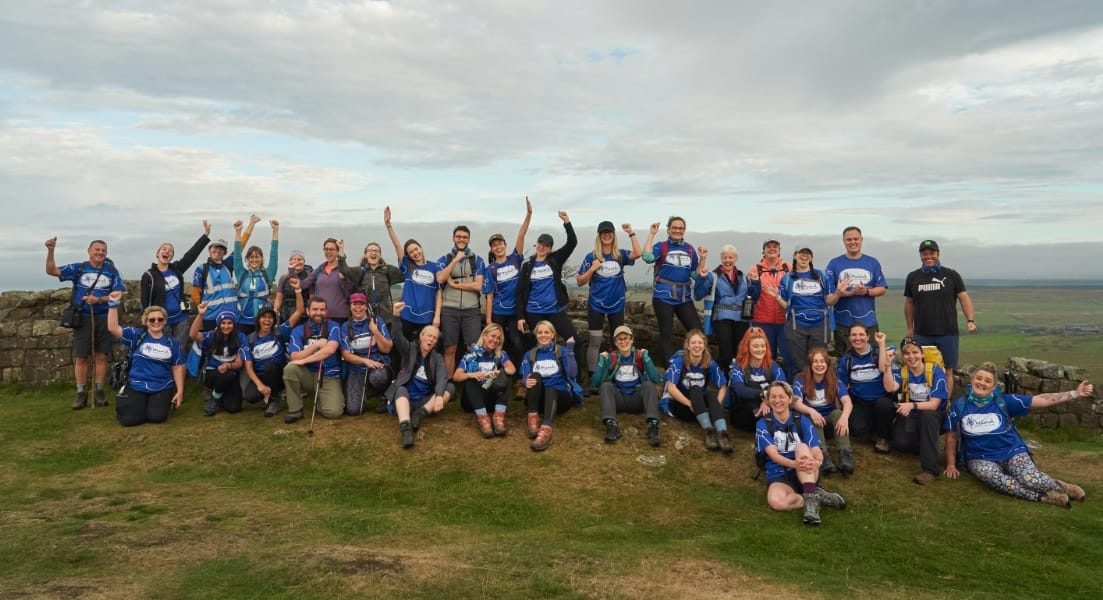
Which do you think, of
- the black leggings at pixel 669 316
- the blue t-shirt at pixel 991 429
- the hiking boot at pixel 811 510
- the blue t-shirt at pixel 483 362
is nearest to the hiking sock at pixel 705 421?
the black leggings at pixel 669 316

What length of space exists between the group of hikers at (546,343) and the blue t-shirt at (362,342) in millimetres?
23

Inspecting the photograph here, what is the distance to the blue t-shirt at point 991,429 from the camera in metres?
7.47

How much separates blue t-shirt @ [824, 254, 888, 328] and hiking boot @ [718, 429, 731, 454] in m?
2.80

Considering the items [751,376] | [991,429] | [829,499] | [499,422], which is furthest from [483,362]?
[991,429]

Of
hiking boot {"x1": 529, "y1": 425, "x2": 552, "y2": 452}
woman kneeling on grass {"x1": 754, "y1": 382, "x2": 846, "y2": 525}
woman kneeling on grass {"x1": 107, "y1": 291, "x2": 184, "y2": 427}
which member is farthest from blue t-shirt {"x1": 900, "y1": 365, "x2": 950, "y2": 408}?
woman kneeling on grass {"x1": 107, "y1": 291, "x2": 184, "y2": 427}

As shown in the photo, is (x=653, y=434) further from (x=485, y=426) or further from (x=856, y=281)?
(x=856, y=281)

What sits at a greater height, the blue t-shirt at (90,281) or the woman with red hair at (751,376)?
the blue t-shirt at (90,281)

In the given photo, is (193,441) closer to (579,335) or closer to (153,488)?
(153,488)

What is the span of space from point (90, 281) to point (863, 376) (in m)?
12.4

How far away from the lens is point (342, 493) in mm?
7402

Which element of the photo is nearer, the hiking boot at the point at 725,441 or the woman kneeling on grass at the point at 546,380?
the hiking boot at the point at 725,441

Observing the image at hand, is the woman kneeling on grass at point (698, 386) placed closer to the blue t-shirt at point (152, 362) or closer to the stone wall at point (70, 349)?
the stone wall at point (70, 349)

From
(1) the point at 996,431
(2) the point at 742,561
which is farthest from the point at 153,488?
(1) the point at 996,431

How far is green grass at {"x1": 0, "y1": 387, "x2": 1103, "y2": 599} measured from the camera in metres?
5.06
